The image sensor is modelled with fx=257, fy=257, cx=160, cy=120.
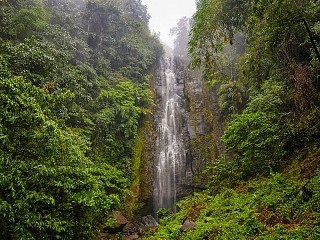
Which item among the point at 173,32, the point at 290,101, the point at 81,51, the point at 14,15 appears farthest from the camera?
the point at 173,32

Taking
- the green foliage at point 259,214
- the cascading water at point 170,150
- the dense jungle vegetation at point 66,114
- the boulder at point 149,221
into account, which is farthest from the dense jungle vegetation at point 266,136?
the cascading water at point 170,150

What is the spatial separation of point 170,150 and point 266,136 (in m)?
8.76

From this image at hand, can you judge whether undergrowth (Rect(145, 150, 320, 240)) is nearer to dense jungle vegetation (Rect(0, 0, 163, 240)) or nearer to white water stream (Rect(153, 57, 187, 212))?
dense jungle vegetation (Rect(0, 0, 163, 240))

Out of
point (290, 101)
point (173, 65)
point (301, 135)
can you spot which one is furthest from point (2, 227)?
point (173, 65)

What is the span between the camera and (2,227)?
221 inches

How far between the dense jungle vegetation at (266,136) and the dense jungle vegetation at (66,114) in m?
3.08

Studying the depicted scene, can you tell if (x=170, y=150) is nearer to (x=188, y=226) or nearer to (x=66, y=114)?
(x=66, y=114)

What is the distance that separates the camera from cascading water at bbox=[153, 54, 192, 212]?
16062 millimetres

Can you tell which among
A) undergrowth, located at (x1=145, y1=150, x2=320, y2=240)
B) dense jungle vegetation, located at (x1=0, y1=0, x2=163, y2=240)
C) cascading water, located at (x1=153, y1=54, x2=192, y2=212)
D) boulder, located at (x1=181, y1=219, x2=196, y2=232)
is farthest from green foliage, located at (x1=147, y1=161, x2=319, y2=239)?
cascading water, located at (x1=153, y1=54, x2=192, y2=212)

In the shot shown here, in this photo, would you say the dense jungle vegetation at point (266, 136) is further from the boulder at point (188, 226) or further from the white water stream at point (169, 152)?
the white water stream at point (169, 152)

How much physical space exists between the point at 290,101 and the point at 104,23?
16510 mm

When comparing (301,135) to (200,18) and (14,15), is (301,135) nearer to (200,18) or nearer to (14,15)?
(200,18)

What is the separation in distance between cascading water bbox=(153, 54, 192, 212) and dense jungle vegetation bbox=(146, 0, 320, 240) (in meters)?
4.32

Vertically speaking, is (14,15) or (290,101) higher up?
(14,15)
